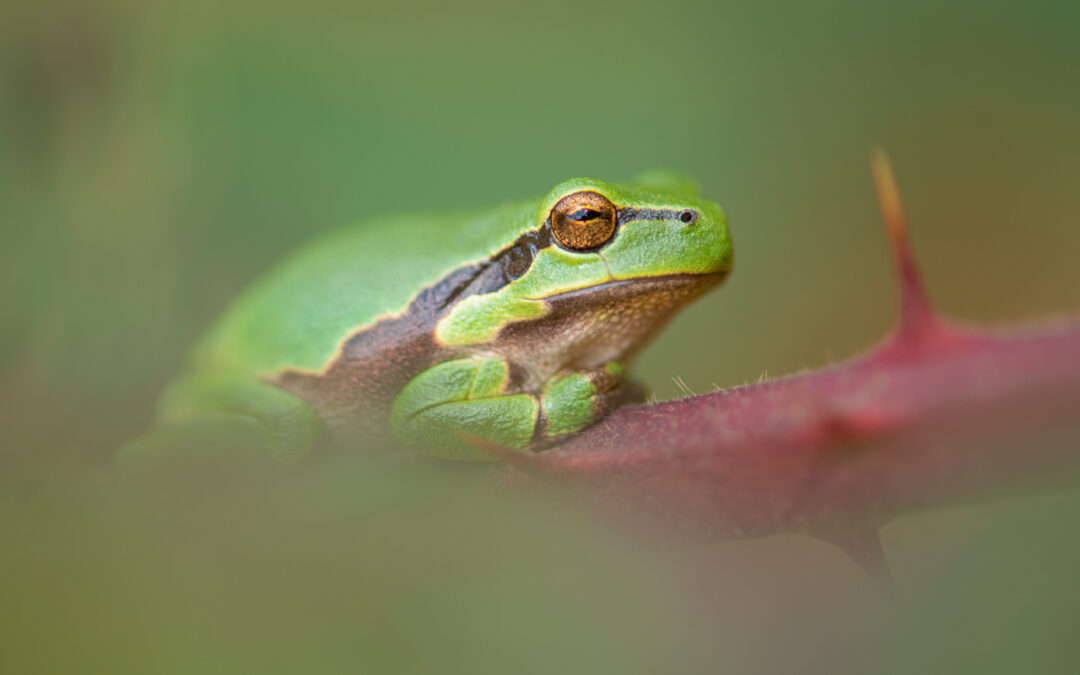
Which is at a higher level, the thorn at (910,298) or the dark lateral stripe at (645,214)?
the dark lateral stripe at (645,214)

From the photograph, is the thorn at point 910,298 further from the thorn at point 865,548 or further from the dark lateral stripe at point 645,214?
the dark lateral stripe at point 645,214

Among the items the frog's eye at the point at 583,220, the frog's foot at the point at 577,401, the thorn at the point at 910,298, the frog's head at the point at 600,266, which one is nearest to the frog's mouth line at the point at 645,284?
the frog's head at the point at 600,266

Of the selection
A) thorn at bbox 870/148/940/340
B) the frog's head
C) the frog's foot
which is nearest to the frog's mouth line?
the frog's head

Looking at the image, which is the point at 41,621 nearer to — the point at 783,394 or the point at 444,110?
the point at 783,394

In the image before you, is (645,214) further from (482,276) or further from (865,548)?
(865,548)

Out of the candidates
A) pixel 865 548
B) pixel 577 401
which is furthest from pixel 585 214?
pixel 865 548

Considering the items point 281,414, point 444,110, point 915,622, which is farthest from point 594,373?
point 444,110
